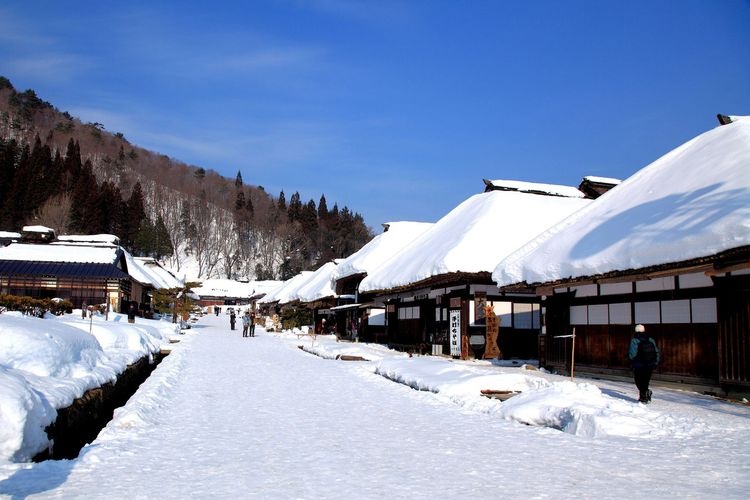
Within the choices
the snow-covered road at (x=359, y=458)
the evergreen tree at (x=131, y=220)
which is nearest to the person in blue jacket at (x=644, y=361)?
the snow-covered road at (x=359, y=458)

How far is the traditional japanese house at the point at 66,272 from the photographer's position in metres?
34.0

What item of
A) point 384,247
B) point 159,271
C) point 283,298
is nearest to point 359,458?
point 384,247

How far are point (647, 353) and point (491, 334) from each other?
33.0ft

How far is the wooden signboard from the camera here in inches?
786

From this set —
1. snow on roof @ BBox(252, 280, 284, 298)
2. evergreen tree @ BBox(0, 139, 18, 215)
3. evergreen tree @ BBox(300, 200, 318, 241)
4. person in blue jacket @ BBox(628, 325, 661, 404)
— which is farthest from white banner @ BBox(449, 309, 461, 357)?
evergreen tree @ BBox(300, 200, 318, 241)

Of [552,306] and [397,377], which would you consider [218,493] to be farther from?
[552,306]

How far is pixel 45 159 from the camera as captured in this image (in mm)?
76938

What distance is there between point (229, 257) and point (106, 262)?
79488 millimetres

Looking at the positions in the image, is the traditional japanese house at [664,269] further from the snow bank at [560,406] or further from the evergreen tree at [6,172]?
the evergreen tree at [6,172]

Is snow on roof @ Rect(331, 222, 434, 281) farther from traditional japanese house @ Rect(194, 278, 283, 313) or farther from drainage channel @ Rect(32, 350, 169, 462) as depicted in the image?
traditional japanese house @ Rect(194, 278, 283, 313)

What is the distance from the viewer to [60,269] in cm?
3441

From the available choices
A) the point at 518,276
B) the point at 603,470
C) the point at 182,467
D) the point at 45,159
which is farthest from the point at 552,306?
the point at 45,159

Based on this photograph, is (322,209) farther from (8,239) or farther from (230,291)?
(8,239)

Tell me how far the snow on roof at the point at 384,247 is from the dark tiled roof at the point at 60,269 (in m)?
13.5
